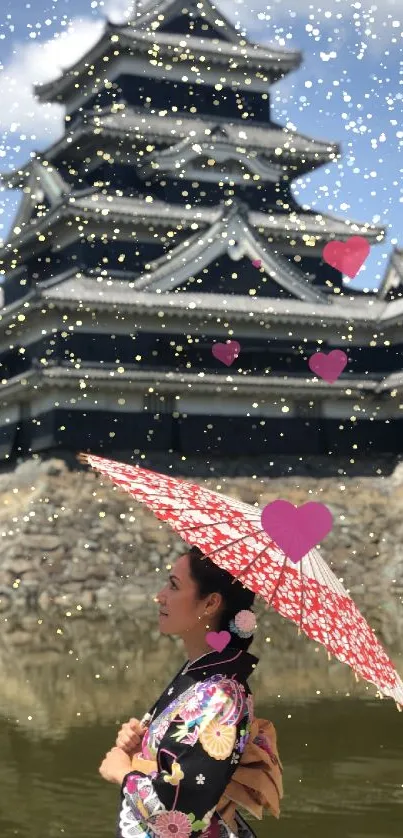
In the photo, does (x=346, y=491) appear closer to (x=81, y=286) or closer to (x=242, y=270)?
(x=242, y=270)

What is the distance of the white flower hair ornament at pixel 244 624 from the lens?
3348mm

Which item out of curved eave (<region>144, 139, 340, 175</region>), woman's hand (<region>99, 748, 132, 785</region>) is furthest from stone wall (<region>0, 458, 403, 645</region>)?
woman's hand (<region>99, 748, 132, 785</region>)

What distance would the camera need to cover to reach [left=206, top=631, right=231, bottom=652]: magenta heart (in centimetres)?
331

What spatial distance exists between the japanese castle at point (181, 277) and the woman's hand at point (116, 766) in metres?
17.8

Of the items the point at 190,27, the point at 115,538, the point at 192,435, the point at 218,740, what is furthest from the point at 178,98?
the point at 218,740

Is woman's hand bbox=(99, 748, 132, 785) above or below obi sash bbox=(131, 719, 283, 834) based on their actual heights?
above

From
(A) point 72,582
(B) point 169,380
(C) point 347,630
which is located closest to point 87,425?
(B) point 169,380

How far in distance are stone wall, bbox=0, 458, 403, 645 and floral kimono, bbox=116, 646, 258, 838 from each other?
46.7 ft

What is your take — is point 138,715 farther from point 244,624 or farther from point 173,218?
point 173,218

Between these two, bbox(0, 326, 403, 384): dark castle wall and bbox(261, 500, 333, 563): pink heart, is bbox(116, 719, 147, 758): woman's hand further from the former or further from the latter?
bbox(0, 326, 403, 384): dark castle wall

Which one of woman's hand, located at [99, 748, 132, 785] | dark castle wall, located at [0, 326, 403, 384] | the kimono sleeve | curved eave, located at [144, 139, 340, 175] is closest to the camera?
the kimono sleeve

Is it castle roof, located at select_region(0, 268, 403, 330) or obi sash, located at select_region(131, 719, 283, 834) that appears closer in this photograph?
obi sash, located at select_region(131, 719, 283, 834)

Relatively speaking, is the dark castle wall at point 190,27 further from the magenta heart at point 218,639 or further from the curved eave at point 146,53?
the magenta heart at point 218,639

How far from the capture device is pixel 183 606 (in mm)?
3375
